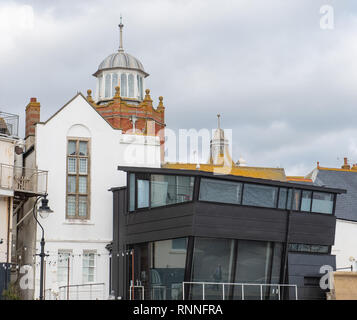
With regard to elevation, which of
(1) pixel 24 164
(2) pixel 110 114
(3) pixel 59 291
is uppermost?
(2) pixel 110 114

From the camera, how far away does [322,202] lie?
121 feet

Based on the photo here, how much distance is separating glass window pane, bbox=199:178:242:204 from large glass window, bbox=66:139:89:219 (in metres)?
7.67

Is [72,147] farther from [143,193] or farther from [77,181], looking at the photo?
[143,193]

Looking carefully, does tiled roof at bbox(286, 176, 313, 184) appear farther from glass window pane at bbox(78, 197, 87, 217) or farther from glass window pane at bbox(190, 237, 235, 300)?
glass window pane at bbox(78, 197, 87, 217)

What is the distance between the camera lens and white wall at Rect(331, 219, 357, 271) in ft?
136

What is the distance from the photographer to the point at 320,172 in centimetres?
4838

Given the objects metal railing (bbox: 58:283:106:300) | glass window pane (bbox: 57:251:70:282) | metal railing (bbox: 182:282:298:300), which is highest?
glass window pane (bbox: 57:251:70:282)

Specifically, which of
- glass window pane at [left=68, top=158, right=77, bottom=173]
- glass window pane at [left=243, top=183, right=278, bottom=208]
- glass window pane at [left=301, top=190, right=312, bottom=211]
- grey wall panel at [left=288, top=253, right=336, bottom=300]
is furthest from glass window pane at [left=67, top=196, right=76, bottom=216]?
glass window pane at [left=301, top=190, right=312, bottom=211]

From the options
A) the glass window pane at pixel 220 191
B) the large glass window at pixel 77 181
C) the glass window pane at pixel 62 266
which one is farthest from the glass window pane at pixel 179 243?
the large glass window at pixel 77 181

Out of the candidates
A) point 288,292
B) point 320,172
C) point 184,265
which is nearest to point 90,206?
point 184,265

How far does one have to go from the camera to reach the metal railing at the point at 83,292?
35.5 meters

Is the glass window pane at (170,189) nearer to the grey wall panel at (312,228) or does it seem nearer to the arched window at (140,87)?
the grey wall panel at (312,228)
